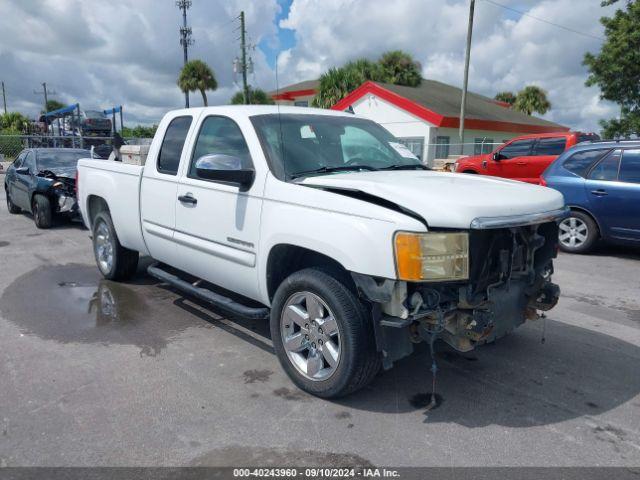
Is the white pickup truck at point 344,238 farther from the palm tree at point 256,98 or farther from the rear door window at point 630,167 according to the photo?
the palm tree at point 256,98

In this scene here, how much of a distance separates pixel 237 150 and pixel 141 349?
6.00ft

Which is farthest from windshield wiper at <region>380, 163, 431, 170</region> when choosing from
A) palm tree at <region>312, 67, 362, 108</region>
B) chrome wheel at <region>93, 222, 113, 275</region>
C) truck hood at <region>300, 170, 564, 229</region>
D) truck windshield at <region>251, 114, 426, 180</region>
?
palm tree at <region>312, 67, 362, 108</region>

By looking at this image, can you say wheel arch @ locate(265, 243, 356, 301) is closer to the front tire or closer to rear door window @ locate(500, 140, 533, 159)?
the front tire

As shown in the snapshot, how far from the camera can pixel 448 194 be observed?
3039mm

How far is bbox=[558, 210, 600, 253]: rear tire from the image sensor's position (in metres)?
7.66

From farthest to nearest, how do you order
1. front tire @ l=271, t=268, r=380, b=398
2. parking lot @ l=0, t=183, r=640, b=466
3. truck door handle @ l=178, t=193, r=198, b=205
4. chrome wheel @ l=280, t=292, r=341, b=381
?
1. truck door handle @ l=178, t=193, r=198, b=205
2. chrome wheel @ l=280, t=292, r=341, b=381
3. front tire @ l=271, t=268, r=380, b=398
4. parking lot @ l=0, t=183, r=640, b=466

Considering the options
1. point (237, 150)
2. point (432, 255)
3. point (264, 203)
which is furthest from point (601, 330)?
point (237, 150)

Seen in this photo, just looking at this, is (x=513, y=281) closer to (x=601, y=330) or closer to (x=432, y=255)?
(x=432, y=255)

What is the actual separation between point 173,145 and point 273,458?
3093mm

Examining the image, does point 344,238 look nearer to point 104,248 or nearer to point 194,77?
point 104,248

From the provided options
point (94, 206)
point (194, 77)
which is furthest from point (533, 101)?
point (94, 206)

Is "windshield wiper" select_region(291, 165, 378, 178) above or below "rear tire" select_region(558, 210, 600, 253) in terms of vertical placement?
above

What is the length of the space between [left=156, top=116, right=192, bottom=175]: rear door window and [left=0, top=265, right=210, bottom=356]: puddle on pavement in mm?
1442

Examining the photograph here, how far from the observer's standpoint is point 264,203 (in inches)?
141
